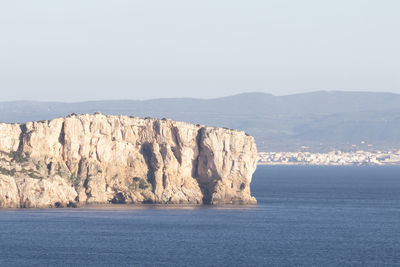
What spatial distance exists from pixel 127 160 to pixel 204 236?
35.3 m

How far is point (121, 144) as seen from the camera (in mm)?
120625

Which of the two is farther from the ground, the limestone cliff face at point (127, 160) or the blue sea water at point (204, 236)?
the limestone cliff face at point (127, 160)

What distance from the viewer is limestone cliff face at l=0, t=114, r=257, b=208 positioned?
113 m

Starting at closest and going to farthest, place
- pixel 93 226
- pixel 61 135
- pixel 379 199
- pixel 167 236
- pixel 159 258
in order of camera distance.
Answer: pixel 159 258
pixel 167 236
pixel 93 226
pixel 61 135
pixel 379 199

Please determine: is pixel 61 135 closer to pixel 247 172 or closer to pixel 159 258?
pixel 247 172

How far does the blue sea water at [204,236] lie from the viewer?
73062 mm

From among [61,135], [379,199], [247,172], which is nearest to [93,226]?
[61,135]

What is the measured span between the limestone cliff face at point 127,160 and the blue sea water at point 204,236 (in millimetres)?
4556

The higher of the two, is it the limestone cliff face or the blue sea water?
the limestone cliff face

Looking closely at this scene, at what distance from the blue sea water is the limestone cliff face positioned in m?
4.56

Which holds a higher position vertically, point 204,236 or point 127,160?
point 127,160

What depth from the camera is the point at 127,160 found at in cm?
12075

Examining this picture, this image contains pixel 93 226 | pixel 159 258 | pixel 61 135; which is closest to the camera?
pixel 159 258

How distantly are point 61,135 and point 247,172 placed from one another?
25.9m
